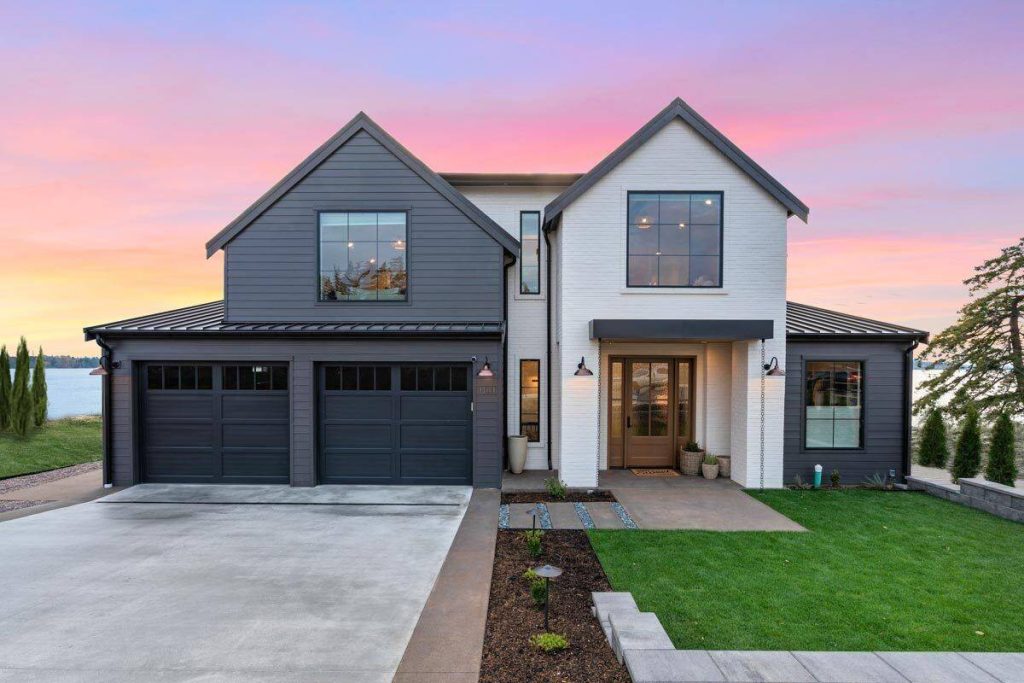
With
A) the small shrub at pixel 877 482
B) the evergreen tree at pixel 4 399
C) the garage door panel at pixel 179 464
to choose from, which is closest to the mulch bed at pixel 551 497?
the small shrub at pixel 877 482

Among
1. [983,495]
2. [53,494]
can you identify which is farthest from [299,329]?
[983,495]

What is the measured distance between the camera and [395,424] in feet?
32.3

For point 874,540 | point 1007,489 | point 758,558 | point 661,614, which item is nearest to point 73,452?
point 661,614

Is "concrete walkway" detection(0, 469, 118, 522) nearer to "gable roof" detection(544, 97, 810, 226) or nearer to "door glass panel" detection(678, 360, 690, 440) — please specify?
"gable roof" detection(544, 97, 810, 226)

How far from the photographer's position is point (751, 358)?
9820mm

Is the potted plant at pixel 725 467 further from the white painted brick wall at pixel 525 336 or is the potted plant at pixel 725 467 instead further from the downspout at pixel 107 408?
the downspout at pixel 107 408

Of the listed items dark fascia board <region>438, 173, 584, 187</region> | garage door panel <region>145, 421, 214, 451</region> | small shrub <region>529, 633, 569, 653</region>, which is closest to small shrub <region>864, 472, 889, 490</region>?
small shrub <region>529, 633, 569, 653</region>

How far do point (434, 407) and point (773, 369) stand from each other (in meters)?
7.31

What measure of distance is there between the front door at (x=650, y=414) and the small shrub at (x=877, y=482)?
4.10m

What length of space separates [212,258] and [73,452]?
28.1ft

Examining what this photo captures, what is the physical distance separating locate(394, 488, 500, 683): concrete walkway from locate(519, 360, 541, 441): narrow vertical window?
4.69 m

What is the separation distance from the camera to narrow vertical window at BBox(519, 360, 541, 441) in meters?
11.7

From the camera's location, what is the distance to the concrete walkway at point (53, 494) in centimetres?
824

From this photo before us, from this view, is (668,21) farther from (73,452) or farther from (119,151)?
(73,452)
